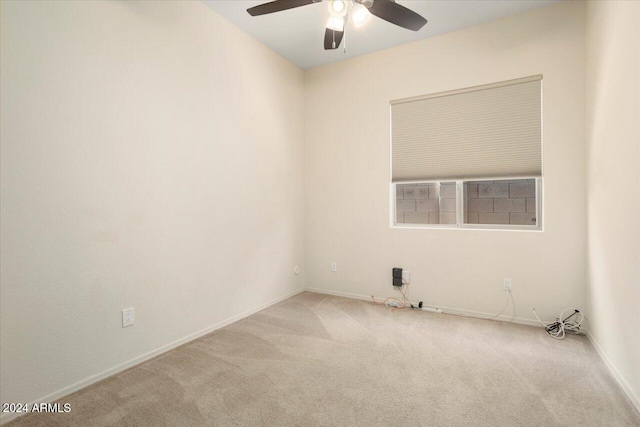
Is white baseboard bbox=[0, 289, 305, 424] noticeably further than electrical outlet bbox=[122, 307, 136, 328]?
No

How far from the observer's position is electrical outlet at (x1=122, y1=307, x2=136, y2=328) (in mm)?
2219

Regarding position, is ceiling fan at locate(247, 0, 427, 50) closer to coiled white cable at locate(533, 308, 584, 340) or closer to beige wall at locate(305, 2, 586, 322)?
beige wall at locate(305, 2, 586, 322)

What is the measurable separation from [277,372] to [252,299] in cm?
128

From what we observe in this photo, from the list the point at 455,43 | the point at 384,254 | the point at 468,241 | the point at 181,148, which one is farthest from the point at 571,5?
the point at 181,148

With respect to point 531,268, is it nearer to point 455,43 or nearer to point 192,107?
point 455,43

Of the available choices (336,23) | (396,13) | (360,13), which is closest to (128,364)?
(336,23)

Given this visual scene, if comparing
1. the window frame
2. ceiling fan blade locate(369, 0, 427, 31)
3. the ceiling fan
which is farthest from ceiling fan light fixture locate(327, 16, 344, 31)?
the window frame

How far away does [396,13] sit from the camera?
2066 mm

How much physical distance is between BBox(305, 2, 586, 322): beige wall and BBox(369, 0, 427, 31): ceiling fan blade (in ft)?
4.41

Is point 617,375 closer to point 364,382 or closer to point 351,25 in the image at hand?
point 364,382

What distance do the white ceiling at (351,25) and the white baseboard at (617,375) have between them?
288 centimetres

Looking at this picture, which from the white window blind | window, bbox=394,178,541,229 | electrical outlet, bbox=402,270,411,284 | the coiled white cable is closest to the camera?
the coiled white cable

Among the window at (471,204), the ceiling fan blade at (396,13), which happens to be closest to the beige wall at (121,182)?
the ceiling fan blade at (396,13)

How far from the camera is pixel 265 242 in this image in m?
3.54
